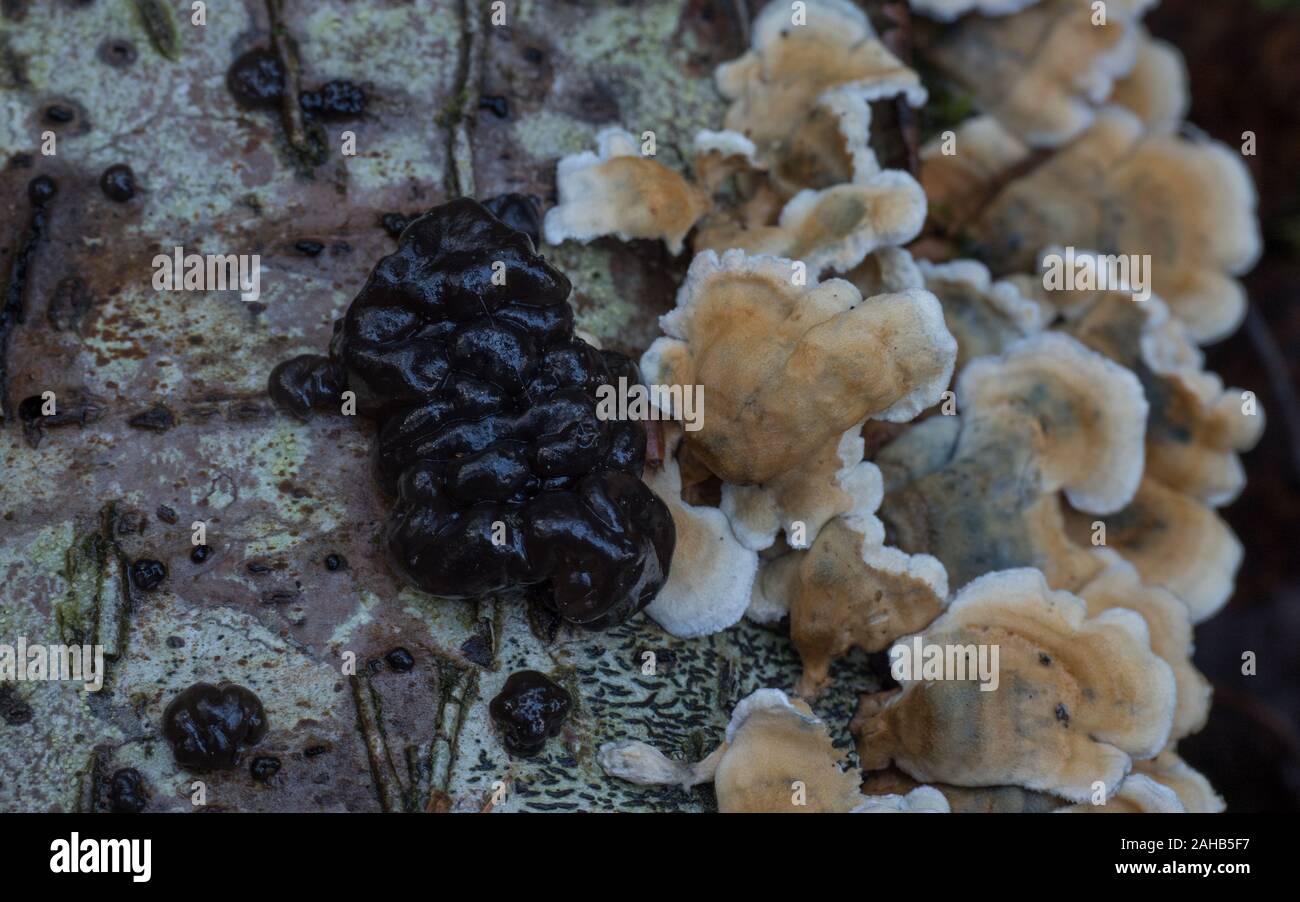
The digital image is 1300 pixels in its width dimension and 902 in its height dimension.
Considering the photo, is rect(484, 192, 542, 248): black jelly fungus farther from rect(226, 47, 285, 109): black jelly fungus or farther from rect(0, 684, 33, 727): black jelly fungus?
rect(0, 684, 33, 727): black jelly fungus

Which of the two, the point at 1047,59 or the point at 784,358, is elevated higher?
the point at 1047,59

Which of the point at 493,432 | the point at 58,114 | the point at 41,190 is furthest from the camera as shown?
the point at 58,114

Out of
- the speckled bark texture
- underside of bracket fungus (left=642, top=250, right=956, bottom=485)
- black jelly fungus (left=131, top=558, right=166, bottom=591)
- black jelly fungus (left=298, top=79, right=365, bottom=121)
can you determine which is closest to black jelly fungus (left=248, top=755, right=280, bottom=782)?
the speckled bark texture

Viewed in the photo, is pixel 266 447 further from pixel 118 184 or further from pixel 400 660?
pixel 118 184

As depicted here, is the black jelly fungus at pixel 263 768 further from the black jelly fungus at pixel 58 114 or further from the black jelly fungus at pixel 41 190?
the black jelly fungus at pixel 58 114

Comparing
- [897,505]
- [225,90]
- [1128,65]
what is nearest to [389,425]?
[225,90]

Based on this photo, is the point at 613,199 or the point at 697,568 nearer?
the point at 697,568

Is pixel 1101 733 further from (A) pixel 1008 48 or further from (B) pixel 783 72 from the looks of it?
(A) pixel 1008 48

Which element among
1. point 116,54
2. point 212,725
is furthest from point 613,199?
point 212,725
